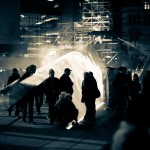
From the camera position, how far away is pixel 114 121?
38.0 ft

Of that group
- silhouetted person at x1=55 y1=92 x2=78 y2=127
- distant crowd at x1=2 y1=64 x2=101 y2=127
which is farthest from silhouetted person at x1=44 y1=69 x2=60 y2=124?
silhouetted person at x1=55 y1=92 x2=78 y2=127

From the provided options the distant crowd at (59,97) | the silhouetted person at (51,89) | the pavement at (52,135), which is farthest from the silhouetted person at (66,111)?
the silhouetted person at (51,89)

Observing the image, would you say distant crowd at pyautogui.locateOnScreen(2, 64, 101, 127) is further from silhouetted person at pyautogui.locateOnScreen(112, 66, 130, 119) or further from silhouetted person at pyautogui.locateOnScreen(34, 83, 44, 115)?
silhouetted person at pyautogui.locateOnScreen(112, 66, 130, 119)

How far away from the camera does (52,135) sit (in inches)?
366

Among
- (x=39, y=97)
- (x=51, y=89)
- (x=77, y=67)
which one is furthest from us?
(x=77, y=67)

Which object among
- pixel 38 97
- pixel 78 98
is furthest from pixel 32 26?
pixel 38 97

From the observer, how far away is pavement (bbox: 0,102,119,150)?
26.6 ft

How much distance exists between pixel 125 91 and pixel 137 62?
1030 inches

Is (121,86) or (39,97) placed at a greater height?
(121,86)

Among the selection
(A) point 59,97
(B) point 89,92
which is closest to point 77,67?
(B) point 89,92

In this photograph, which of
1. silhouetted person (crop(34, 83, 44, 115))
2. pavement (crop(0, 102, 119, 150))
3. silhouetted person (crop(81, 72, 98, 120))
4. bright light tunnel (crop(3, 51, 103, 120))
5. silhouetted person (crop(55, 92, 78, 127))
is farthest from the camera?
bright light tunnel (crop(3, 51, 103, 120))

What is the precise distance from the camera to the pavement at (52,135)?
26.6 ft

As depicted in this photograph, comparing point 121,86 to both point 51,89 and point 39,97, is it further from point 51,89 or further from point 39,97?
point 39,97

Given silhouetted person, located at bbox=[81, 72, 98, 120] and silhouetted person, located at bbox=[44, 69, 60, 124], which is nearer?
silhouetted person, located at bbox=[44, 69, 60, 124]
